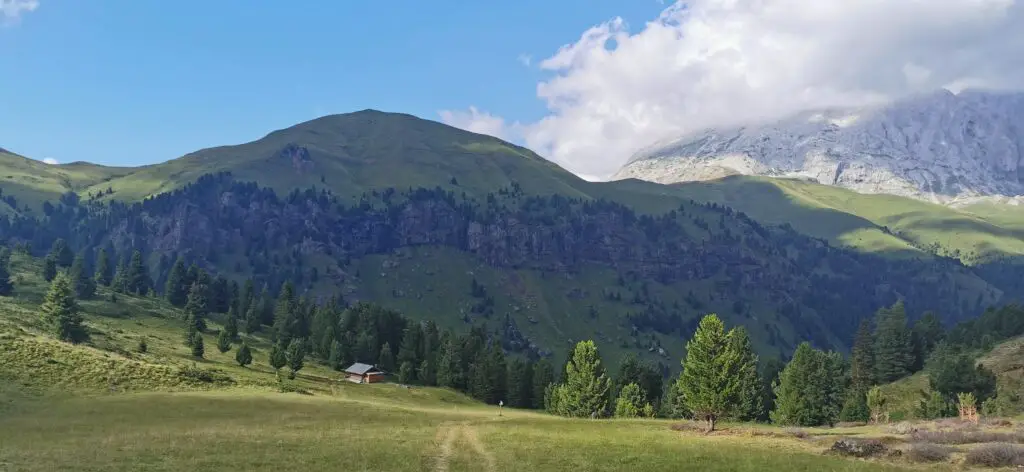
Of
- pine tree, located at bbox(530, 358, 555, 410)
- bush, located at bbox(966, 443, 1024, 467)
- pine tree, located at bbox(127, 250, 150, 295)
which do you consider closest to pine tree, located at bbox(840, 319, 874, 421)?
pine tree, located at bbox(530, 358, 555, 410)

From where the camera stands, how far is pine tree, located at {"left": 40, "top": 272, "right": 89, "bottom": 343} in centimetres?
10481

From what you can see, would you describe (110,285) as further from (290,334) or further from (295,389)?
(295,389)

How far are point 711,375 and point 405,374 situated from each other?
3968 inches

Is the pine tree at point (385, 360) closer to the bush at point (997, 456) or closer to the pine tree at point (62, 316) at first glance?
the pine tree at point (62, 316)

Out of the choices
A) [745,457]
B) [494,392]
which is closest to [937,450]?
[745,457]

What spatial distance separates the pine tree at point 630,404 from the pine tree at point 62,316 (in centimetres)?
9013

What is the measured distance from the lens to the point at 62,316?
347 feet

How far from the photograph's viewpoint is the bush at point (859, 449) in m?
42.0

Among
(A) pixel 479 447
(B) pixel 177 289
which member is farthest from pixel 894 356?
(B) pixel 177 289

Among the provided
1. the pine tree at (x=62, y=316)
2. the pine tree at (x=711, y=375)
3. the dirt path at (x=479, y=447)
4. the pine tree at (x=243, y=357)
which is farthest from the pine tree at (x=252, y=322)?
the pine tree at (x=711, y=375)

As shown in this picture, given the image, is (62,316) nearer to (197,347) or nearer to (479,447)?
(197,347)

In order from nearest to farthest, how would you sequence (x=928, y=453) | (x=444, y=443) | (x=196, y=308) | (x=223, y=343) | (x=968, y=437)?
(x=928, y=453)
(x=968, y=437)
(x=444, y=443)
(x=223, y=343)
(x=196, y=308)

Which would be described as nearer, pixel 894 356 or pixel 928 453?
pixel 928 453

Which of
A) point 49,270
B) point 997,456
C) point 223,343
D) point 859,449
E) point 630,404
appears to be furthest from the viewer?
point 49,270
